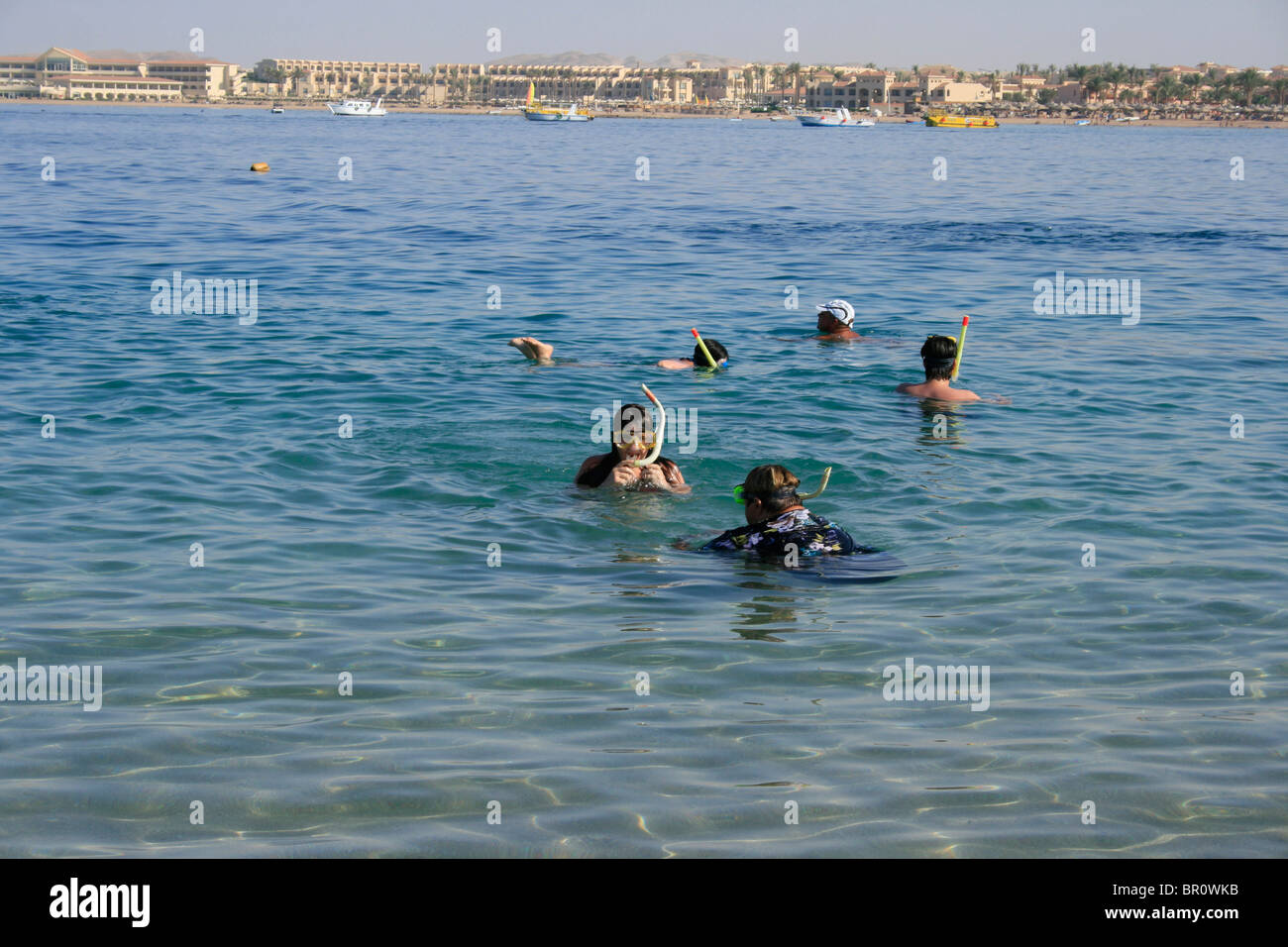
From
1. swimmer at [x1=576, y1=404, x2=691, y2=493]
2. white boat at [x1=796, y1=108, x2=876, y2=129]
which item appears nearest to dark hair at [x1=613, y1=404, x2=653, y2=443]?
swimmer at [x1=576, y1=404, x2=691, y2=493]

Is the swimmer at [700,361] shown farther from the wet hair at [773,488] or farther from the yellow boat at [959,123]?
the yellow boat at [959,123]

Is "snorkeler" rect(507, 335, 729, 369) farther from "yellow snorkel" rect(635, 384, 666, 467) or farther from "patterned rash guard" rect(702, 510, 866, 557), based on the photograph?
"patterned rash guard" rect(702, 510, 866, 557)

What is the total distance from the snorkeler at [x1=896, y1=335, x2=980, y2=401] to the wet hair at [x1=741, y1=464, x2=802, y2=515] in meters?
5.37

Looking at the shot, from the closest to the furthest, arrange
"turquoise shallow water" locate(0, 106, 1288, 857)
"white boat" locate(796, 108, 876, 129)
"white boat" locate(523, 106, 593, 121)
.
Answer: "turquoise shallow water" locate(0, 106, 1288, 857) → "white boat" locate(796, 108, 876, 129) → "white boat" locate(523, 106, 593, 121)

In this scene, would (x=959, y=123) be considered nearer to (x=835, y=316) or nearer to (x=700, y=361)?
(x=835, y=316)

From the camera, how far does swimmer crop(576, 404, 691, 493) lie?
9438mm

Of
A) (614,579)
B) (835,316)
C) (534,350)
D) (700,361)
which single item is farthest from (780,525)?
(835,316)

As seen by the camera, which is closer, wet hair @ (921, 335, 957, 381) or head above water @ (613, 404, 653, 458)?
head above water @ (613, 404, 653, 458)

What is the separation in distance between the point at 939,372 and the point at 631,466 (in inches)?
190

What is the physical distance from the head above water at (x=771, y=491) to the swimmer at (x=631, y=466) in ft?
5.02

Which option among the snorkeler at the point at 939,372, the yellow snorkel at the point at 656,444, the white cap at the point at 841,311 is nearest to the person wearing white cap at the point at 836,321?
the white cap at the point at 841,311

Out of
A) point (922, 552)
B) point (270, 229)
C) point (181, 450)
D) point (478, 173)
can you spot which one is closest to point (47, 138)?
point (478, 173)

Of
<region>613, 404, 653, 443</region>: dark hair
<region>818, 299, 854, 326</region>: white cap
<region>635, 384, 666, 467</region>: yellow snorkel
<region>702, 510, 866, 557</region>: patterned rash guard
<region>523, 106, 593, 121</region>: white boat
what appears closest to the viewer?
<region>702, 510, 866, 557</region>: patterned rash guard
